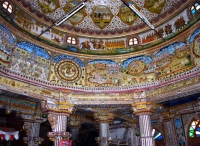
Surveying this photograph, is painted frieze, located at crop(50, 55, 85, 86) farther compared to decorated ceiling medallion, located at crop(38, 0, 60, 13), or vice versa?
decorated ceiling medallion, located at crop(38, 0, 60, 13)

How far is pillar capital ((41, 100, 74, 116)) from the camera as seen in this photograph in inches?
514

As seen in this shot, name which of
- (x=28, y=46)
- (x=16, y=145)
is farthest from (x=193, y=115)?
(x=16, y=145)

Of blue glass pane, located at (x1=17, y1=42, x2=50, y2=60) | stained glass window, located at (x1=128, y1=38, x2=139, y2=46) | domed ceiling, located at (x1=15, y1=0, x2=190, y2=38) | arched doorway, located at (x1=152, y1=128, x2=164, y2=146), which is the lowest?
arched doorway, located at (x1=152, y1=128, x2=164, y2=146)

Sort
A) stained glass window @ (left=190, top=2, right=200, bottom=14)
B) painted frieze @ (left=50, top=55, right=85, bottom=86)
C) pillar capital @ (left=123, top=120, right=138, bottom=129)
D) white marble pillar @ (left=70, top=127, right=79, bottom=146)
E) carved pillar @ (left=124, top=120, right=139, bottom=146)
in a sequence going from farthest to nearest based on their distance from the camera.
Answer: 1. pillar capital @ (left=123, top=120, right=138, bottom=129)
2. carved pillar @ (left=124, top=120, right=139, bottom=146)
3. white marble pillar @ (left=70, top=127, right=79, bottom=146)
4. painted frieze @ (left=50, top=55, right=85, bottom=86)
5. stained glass window @ (left=190, top=2, right=200, bottom=14)

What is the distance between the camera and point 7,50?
12.2m

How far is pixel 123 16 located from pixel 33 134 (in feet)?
36.9

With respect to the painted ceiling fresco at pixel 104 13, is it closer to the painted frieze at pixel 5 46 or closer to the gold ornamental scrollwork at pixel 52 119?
the painted frieze at pixel 5 46

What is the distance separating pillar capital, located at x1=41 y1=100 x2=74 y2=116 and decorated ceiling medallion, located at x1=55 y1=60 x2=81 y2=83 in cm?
188

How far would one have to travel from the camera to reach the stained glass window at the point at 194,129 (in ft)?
49.2

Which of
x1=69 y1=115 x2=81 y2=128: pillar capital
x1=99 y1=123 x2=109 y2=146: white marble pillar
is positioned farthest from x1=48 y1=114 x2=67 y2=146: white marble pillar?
x1=69 y1=115 x2=81 y2=128: pillar capital

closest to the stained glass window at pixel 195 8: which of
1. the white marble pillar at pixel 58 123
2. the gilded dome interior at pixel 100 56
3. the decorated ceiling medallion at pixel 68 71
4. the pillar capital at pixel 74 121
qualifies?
the gilded dome interior at pixel 100 56

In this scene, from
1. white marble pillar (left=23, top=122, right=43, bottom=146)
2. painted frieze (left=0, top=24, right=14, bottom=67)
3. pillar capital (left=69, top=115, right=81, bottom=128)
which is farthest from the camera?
pillar capital (left=69, top=115, right=81, bottom=128)

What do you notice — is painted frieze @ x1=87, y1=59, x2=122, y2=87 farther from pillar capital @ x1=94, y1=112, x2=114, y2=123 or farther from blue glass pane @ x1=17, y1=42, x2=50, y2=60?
blue glass pane @ x1=17, y1=42, x2=50, y2=60

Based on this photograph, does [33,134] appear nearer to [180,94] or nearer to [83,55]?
[83,55]
